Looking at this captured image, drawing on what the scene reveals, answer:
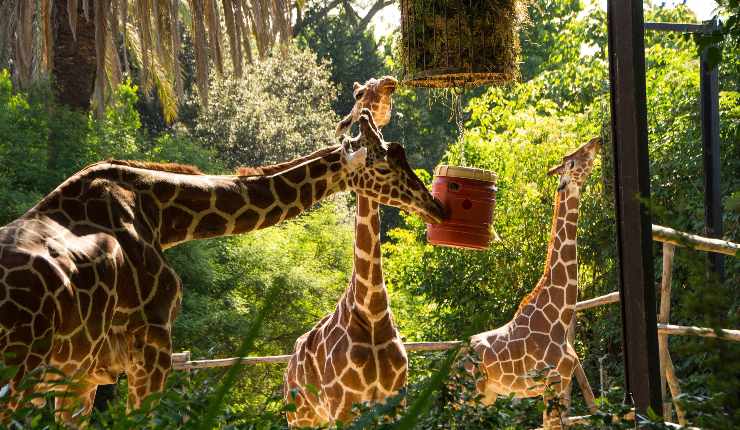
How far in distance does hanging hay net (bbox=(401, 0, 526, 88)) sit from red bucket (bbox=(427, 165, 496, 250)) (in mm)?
505

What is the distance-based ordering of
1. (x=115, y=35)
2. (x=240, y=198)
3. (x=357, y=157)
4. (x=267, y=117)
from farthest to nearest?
(x=267, y=117) < (x=115, y=35) < (x=357, y=157) < (x=240, y=198)

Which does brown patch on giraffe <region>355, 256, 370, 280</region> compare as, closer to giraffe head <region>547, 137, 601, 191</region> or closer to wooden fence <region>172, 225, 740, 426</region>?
wooden fence <region>172, 225, 740, 426</region>

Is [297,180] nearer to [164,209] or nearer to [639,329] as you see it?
[164,209]

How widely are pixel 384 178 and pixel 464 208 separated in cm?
43

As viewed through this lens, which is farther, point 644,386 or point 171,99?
point 171,99

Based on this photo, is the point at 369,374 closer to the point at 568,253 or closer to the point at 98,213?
the point at 98,213

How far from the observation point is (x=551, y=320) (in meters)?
6.97

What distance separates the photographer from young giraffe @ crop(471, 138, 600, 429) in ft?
22.6

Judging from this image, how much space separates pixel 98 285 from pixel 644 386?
6.69 feet

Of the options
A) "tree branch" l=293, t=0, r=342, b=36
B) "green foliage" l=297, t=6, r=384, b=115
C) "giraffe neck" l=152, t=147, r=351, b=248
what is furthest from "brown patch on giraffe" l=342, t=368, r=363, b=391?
"tree branch" l=293, t=0, r=342, b=36

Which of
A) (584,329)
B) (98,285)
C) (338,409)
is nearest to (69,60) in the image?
(584,329)

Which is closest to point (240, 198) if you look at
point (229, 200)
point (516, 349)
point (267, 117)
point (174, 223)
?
Result: point (229, 200)

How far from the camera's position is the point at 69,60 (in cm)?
1178

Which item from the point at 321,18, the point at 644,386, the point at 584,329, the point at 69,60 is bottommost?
the point at 584,329
